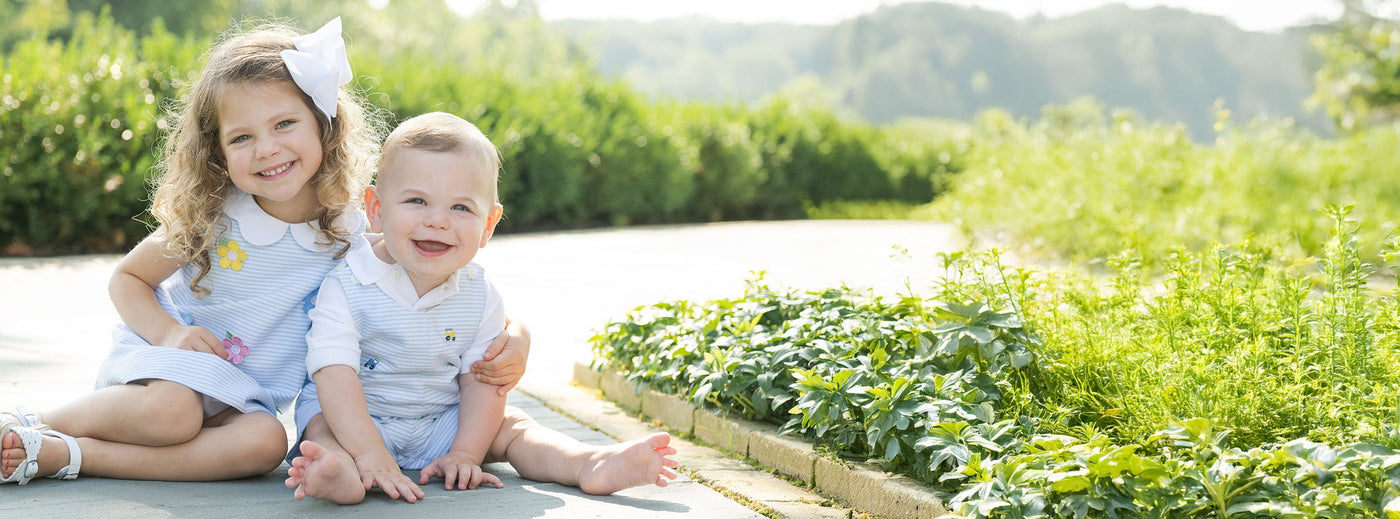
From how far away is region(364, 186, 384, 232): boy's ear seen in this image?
9.30ft

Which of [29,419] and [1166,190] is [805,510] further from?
[1166,190]

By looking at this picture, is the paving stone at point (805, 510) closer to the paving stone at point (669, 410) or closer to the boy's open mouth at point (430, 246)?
the paving stone at point (669, 410)

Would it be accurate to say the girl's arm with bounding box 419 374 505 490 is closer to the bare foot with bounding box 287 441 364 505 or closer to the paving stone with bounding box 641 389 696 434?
the bare foot with bounding box 287 441 364 505

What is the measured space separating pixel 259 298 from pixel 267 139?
1.35 feet

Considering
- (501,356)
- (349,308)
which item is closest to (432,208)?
(349,308)

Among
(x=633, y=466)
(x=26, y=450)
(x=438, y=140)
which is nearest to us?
(x=26, y=450)

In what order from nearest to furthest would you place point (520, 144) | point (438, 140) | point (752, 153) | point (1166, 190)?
point (438, 140), point (1166, 190), point (520, 144), point (752, 153)

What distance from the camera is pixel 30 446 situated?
253 cm

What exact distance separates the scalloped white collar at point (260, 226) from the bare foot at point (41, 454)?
2.16ft

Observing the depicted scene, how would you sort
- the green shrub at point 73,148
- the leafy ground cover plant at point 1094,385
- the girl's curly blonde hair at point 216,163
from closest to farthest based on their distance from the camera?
the leafy ground cover plant at point 1094,385 → the girl's curly blonde hair at point 216,163 → the green shrub at point 73,148

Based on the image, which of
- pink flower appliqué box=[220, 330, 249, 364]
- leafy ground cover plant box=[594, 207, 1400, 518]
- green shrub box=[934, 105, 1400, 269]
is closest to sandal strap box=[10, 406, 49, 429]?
pink flower appliqué box=[220, 330, 249, 364]

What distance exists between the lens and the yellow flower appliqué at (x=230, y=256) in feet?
9.45

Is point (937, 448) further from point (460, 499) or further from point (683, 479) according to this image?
point (460, 499)

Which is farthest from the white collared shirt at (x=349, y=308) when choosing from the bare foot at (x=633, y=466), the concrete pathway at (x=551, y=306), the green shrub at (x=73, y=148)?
the green shrub at (x=73, y=148)
